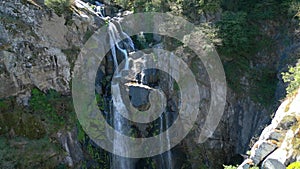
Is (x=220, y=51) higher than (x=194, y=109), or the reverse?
(x=220, y=51)

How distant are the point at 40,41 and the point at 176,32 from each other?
6.69 meters

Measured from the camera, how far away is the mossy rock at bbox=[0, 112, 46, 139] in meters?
13.3

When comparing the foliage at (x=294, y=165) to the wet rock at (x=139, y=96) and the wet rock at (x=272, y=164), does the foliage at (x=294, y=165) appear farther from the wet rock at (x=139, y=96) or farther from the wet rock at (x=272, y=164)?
the wet rock at (x=139, y=96)

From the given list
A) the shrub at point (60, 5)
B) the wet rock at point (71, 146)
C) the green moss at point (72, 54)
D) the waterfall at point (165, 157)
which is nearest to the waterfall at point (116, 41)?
the green moss at point (72, 54)

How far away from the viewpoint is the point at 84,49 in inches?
647

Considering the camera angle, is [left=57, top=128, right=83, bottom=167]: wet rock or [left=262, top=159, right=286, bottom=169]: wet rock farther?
[left=57, top=128, right=83, bottom=167]: wet rock

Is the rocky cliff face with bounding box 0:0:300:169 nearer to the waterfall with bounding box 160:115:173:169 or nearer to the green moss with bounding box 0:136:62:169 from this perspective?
the green moss with bounding box 0:136:62:169

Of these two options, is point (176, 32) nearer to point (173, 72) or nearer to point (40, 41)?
point (173, 72)

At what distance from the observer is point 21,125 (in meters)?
13.5

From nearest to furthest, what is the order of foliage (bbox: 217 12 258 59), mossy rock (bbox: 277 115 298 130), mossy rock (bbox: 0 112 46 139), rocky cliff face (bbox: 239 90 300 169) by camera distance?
1. rocky cliff face (bbox: 239 90 300 169)
2. mossy rock (bbox: 277 115 298 130)
3. mossy rock (bbox: 0 112 46 139)
4. foliage (bbox: 217 12 258 59)

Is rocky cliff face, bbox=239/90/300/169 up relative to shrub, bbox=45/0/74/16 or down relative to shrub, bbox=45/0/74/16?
down

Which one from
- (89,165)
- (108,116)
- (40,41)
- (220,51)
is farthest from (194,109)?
(40,41)

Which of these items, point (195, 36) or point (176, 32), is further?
point (176, 32)

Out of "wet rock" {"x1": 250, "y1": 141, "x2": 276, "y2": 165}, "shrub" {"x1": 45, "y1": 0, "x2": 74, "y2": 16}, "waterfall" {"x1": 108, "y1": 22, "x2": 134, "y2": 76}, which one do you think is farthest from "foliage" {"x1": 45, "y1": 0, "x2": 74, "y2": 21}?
"wet rock" {"x1": 250, "y1": 141, "x2": 276, "y2": 165}
